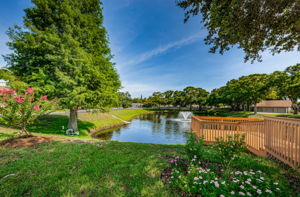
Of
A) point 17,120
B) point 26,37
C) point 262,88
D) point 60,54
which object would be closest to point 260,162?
point 17,120

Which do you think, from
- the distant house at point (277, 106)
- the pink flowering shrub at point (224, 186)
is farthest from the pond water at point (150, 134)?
the distant house at point (277, 106)

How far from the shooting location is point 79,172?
→ 10.4 ft

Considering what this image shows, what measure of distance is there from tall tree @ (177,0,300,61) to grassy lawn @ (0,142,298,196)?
475 centimetres

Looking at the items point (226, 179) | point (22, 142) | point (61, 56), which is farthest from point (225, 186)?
point (61, 56)

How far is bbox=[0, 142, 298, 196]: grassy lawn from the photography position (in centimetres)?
249

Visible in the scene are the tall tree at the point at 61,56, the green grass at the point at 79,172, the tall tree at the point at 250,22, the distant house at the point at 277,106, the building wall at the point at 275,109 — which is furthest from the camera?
the building wall at the point at 275,109

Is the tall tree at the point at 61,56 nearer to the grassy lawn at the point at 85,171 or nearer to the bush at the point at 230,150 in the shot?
the grassy lawn at the point at 85,171

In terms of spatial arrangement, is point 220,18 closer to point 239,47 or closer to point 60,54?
point 239,47

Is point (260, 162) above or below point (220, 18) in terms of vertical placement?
below

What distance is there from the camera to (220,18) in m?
4.31

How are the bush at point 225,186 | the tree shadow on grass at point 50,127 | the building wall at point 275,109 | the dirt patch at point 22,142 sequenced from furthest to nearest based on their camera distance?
1. the building wall at point 275,109
2. the tree shadow on grass at point 50,127
3. the dirt patch at point 22,142
4. the bush at point 225,186

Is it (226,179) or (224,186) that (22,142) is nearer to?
(224,186)

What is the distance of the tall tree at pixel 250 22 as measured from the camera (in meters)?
4.04

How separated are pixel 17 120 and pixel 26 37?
6.17 metres
